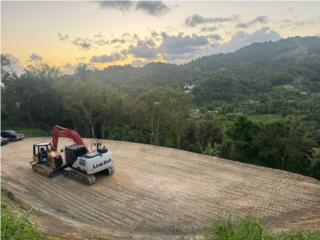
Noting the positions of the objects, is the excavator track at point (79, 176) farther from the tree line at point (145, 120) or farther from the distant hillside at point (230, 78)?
the distant hillside at point (230, 78)

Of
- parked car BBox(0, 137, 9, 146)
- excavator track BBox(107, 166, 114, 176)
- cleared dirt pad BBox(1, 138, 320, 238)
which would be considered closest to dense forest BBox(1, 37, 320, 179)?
parked car BBox(0, 137, 9, 146)

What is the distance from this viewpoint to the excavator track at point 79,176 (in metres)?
14.7

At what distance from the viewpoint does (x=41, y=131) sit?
2806 cm

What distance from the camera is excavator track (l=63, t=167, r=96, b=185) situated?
1470 cm

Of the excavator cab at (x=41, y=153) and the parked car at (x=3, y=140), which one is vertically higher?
the excavator cab at (x=41, y=153)

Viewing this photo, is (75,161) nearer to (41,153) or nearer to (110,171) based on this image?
(110,171)

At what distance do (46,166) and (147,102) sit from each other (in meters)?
10.7

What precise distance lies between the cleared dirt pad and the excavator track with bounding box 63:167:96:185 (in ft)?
0.85

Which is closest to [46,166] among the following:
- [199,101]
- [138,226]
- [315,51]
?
[138,226]

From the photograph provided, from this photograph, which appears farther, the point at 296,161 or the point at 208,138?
the point at 208,138

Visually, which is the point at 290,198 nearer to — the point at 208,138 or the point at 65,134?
the point at 65,134

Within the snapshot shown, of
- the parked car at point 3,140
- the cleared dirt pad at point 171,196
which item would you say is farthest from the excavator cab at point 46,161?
the parked car at point 3,140

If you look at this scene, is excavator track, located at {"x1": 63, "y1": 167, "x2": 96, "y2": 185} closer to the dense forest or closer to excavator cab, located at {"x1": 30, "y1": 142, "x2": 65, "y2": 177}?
excavator cab, located at {"x1": 30, "y1": 142, "x2": 65, "y2": 177}

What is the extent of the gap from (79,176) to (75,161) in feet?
2.34
